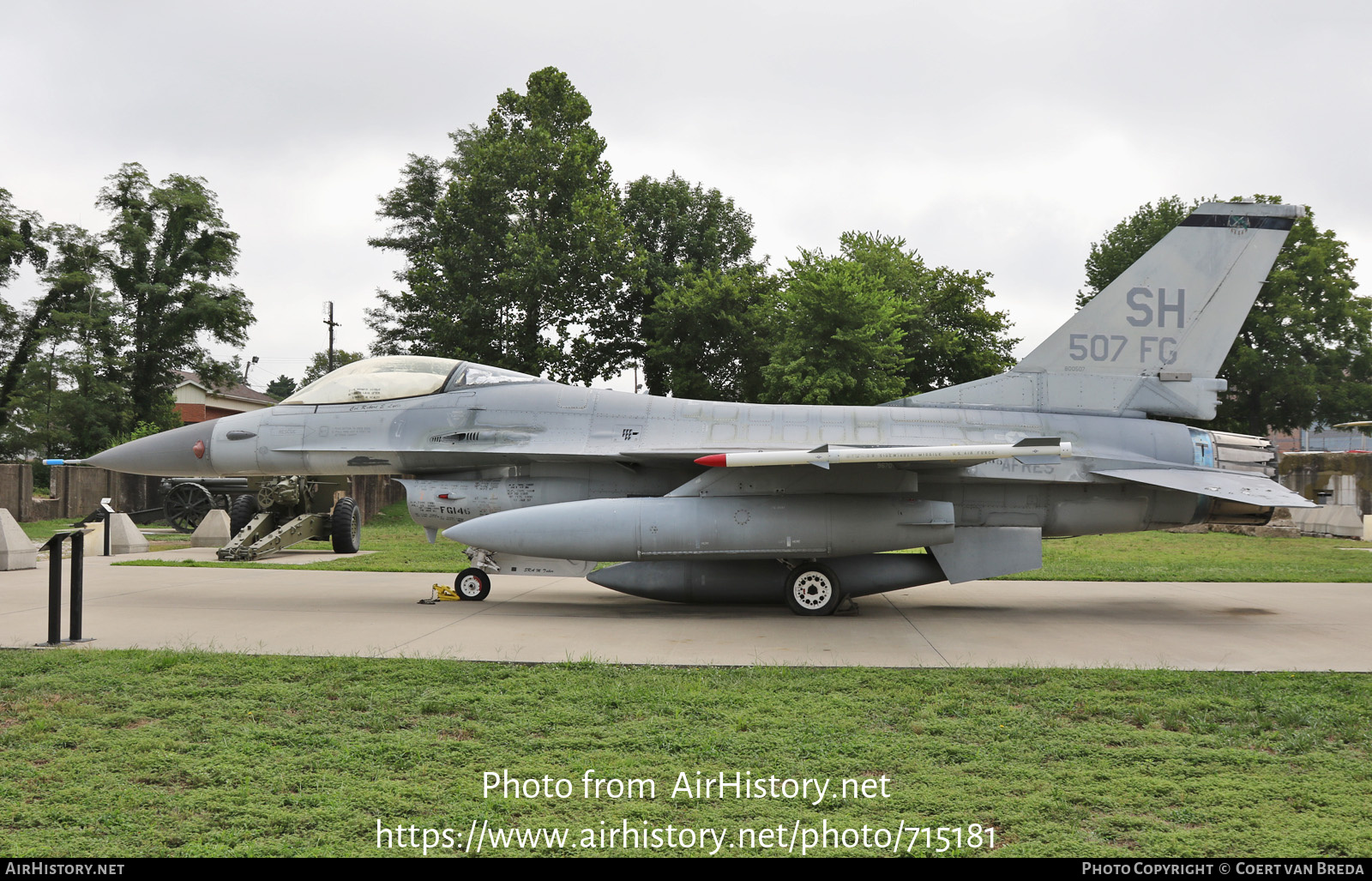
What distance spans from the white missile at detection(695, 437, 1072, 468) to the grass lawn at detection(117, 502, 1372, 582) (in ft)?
21.4

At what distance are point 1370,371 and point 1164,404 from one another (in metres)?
40.6

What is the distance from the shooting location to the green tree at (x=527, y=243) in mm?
31219

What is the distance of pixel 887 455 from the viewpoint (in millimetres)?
8078

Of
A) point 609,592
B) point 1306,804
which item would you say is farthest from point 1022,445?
point 609,592

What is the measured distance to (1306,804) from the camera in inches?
156

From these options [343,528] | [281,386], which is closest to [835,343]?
[343,528]

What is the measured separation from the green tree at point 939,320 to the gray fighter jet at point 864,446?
28.9m

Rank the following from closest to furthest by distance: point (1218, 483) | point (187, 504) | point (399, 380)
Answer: point (1218, 483) → point (399, 380) → point (187, 504)

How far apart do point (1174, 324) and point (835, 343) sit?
20282 millimetres

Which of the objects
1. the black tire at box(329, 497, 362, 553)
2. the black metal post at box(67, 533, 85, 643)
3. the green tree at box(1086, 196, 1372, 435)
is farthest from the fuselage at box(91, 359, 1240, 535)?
the green tree at box(1086, 196, 1372, 435)

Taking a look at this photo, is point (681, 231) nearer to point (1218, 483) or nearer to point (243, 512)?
point (243, 512)

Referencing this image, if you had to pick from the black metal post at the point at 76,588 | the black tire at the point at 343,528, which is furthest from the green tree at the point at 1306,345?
the black metal post at the point at 76,588

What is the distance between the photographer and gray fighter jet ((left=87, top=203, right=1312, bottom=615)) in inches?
361

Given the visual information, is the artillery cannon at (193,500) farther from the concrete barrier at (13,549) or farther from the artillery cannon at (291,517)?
the concrete barrier at (13,549)
